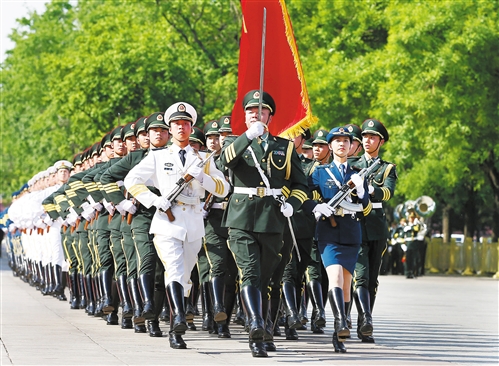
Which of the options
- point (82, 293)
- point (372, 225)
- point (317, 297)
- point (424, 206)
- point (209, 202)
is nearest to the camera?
point (372, 225)

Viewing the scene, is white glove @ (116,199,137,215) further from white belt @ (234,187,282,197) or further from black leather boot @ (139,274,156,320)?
white belt @ (234,187,282,197)

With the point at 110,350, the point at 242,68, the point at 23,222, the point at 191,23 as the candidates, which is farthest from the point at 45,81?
the point at 110,350

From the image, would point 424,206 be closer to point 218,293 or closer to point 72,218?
point 72,218

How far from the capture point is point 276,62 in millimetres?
14656

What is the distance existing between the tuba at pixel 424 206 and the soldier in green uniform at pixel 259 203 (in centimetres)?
2602

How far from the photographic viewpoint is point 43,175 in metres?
23.9

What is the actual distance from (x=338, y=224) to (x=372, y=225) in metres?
1.22

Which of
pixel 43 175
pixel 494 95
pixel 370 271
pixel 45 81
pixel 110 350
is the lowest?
pixel 110 350

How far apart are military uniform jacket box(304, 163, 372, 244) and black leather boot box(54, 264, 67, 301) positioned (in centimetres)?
904

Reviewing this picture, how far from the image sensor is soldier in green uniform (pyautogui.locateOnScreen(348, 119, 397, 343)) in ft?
41.5

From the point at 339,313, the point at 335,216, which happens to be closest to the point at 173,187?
the point at 335,216

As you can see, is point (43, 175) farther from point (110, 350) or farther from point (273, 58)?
point (110, 350)

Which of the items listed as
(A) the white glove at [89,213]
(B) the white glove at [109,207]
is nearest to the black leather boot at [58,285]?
(A) the white glove at [89,213]

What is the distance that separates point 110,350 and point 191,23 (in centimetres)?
3380
